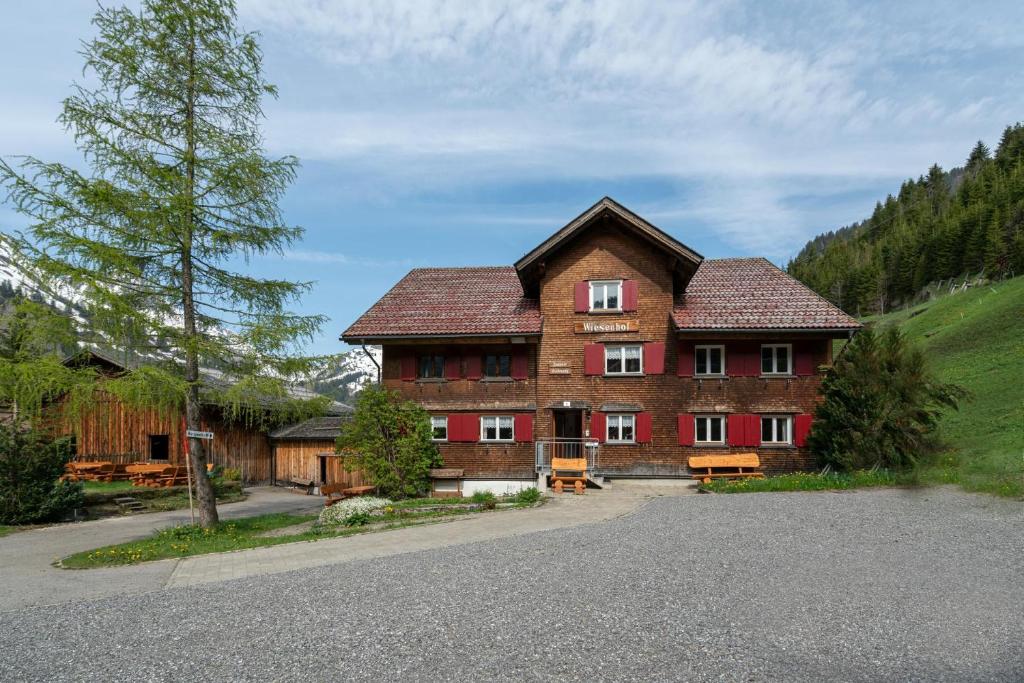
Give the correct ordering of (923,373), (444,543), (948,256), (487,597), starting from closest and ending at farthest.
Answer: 1. (487,597)
2. (444,543)
3. (923,373)
4. (948,256)

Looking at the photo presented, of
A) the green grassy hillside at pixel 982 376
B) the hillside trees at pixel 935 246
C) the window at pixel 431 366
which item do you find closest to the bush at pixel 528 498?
the window at pixel 431 366

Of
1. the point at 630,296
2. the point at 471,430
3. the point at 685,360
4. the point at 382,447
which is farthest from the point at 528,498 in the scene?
the point at 630,296

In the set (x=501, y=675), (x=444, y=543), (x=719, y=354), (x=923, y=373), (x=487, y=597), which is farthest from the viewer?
(x=719, y=354)

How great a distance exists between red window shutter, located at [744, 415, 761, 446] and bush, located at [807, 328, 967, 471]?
283 cm

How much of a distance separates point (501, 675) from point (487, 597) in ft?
9.13

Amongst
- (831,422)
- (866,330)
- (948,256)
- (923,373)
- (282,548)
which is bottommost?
(282,548)

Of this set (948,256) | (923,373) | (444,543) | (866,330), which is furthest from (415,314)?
(948,256)

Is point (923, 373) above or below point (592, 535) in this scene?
above

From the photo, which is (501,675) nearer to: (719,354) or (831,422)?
(831,422)

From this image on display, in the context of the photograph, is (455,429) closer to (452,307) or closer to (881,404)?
(452,307)

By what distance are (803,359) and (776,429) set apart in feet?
8.97

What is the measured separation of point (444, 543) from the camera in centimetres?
1343

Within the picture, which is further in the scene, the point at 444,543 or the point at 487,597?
the point at 444,543

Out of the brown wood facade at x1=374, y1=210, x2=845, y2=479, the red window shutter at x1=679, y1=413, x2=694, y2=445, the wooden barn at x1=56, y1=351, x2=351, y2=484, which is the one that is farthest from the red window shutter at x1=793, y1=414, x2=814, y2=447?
the wooden barn at x1=56, y1=351, x2=351, y2=484
